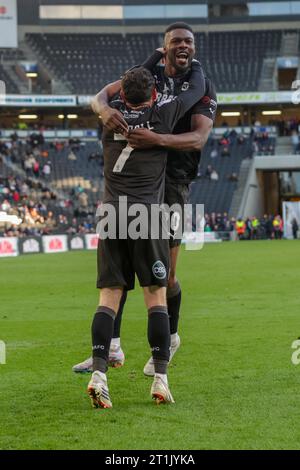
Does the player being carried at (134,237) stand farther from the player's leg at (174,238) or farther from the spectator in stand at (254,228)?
the spectator in stand at (254,228)

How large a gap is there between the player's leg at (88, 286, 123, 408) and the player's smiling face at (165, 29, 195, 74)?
1.85 metres

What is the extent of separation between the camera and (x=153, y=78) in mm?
6730

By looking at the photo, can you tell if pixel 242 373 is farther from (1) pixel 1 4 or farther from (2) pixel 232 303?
(1) pixel 1 4

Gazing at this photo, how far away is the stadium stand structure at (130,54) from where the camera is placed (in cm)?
6619

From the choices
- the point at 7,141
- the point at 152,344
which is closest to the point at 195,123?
the point at 152,344

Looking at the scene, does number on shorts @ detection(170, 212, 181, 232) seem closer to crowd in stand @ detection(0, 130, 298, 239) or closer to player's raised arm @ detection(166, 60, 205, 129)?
player's raised arm @ detection(166, 60, 205, 129)

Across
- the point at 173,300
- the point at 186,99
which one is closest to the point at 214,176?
the point at 173,300

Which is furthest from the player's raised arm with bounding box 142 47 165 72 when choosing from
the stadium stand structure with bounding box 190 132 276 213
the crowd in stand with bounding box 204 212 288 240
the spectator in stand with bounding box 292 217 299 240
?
the stadium stand structure with bounding box 190 132 276 213

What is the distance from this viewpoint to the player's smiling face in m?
7.02

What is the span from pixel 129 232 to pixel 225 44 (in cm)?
6494

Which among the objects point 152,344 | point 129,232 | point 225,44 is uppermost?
point 129,232

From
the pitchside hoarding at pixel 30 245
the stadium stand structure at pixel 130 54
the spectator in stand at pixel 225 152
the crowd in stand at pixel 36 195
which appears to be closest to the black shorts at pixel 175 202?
the pitchside hoarding at pixel 30 245

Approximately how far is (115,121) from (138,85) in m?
0.31

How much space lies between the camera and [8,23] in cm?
5869
